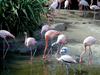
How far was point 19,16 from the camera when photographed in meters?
10.0

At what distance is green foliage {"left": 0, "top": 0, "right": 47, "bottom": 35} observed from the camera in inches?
388

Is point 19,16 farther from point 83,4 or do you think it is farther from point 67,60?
→ point 83,4

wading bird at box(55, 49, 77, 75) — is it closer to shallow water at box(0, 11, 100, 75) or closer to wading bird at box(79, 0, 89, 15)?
shallow water at box(0, 11, 100, 75)

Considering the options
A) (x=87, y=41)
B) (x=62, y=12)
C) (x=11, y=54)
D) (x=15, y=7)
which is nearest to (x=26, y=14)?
(x=15, y=7)

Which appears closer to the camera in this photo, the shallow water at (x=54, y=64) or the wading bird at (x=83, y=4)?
the shallow water at (x=54, y=64)

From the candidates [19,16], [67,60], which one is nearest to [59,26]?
[19,16]

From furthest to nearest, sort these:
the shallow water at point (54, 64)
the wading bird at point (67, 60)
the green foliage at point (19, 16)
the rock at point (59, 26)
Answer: the rock at point (59, 26) → the green foliage at point (19, 16) → the shallow water at point (54, 64) → the wading bird at point (67, 60)

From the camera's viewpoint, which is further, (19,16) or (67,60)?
(19,16)

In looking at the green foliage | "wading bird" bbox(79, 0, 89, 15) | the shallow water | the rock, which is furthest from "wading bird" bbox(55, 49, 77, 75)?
"wading bird" bbox(79, 0, 89, 15)

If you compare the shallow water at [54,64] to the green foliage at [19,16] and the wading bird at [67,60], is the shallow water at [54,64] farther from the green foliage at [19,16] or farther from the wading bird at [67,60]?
the green foliage at [19,16]

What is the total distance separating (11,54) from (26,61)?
2.31 feet

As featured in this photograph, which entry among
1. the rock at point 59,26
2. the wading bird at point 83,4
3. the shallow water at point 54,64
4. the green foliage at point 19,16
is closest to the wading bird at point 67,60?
the shallow water at point 54,64

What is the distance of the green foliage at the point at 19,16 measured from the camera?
32.3 ft

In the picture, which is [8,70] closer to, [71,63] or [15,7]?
[71,63]
